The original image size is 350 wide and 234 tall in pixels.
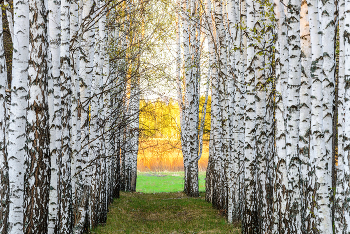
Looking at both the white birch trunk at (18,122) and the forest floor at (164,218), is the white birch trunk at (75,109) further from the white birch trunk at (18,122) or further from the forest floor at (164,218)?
the white birch trunk at (18,122)

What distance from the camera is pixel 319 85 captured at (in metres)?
6.07

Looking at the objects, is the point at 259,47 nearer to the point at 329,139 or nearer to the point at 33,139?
the point at 329,139

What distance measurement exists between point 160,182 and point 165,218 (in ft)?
60.9

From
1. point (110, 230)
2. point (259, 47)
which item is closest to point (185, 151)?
point (110, 230)

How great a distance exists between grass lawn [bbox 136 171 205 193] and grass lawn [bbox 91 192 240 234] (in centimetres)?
1046

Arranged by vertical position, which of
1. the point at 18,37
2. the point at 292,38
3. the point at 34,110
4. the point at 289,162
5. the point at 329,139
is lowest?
the point at 289,162

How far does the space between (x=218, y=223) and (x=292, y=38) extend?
7.13m

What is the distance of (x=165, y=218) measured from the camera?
13688 millimetres

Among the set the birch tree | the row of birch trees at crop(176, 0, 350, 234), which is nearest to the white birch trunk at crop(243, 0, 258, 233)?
the row of birch trees at crop(176, 0, 350, 234)

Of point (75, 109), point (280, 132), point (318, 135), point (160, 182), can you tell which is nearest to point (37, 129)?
point (75, 109)

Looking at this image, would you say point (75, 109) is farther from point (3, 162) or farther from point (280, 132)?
point (280, 132)

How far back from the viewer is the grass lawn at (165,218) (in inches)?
441

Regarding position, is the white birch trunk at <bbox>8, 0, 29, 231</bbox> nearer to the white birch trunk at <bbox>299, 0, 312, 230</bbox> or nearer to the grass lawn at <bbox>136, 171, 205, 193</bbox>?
the white birch trunk at <bbox>299, 0, 312, 230</bbox>

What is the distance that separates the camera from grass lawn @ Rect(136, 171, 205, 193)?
28.9 meters
